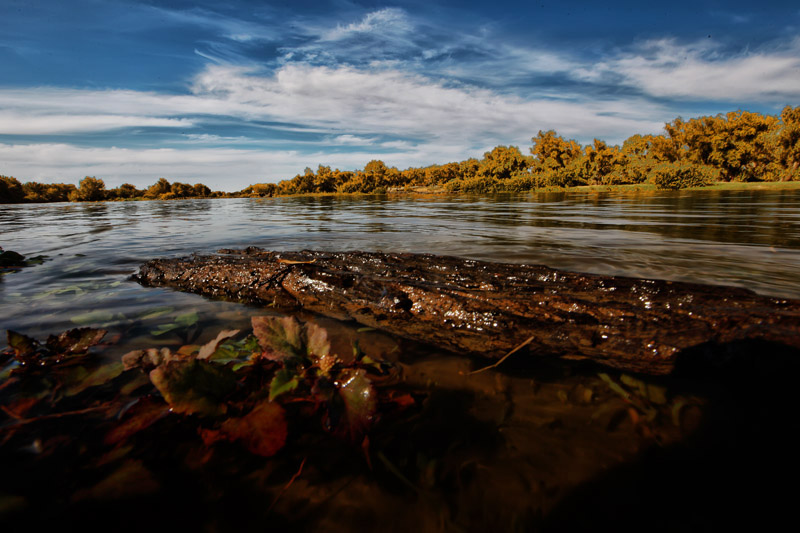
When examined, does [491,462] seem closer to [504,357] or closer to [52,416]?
[504,357]

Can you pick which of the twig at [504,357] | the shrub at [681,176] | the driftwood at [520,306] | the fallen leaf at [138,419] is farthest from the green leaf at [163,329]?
the shrub at [681,176]

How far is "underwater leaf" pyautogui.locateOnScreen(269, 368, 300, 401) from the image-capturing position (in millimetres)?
1215

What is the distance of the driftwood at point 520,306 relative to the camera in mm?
1617

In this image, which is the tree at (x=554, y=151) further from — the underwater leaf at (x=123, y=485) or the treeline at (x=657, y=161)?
the underwater leaf at (x=123, y=485)

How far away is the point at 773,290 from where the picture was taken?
3.02m

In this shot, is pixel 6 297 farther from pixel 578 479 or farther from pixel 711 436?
pixel 711 436

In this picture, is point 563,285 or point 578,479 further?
point 563,285

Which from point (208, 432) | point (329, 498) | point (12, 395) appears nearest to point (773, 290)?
point (329, 498)

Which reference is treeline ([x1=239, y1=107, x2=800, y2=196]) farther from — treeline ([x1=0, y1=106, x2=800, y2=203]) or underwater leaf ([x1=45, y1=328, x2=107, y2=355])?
underwater leaf ([x1=45, y1=328, x2=107, y2=355])

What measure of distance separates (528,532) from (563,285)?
1711 millimetres

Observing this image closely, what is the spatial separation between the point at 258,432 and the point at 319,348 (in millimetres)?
402

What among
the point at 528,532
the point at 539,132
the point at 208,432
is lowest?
the point at 528,532

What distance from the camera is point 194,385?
3.97 ft

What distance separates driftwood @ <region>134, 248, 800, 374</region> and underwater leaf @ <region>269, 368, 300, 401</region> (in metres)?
1.01
